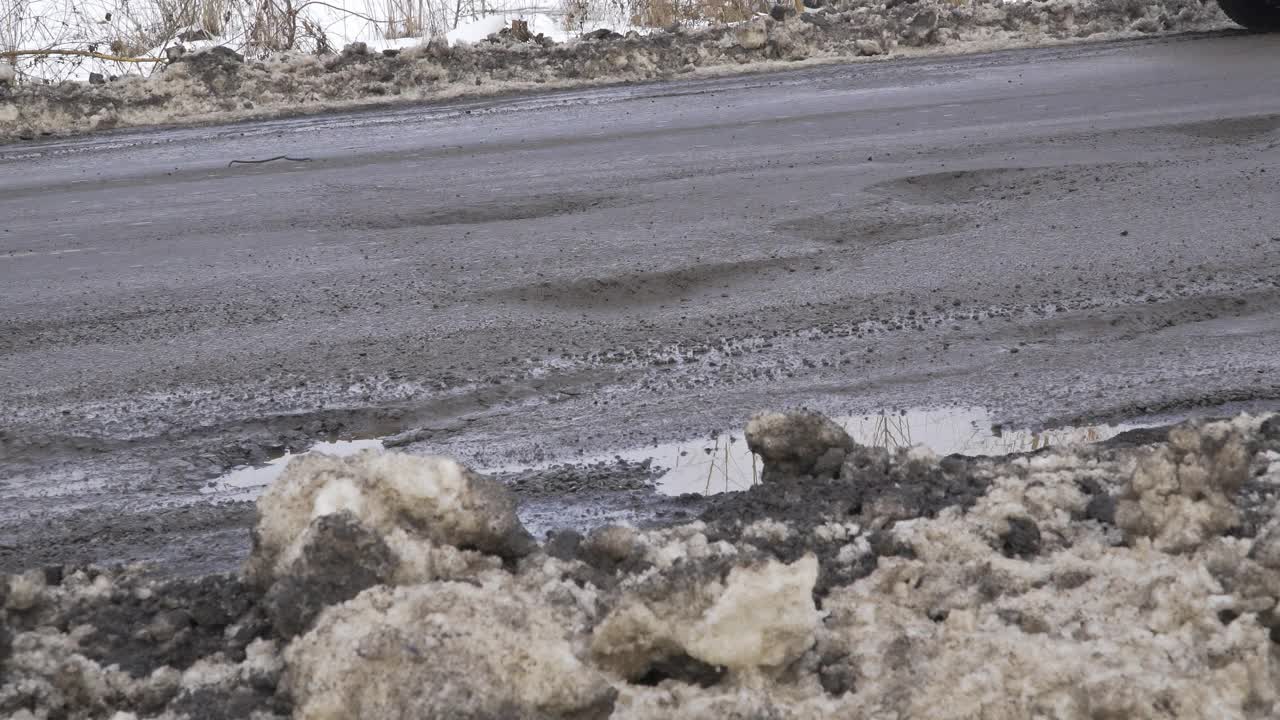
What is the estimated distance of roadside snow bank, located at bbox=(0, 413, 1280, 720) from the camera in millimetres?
2307

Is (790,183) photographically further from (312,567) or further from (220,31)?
(220,31)

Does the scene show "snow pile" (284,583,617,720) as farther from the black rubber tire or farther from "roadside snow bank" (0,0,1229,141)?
the black rubber tire

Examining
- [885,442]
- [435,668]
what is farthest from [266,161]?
[435,668]

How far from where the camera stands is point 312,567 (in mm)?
2619

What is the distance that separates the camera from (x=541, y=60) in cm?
1302

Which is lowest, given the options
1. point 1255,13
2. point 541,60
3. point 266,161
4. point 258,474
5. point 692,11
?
point 258,474

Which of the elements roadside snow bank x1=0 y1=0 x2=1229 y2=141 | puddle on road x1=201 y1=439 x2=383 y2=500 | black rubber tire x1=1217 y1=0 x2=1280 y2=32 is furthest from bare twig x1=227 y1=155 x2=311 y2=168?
black rubber tire x1=1217 y1=0 x2=1280 y2=32

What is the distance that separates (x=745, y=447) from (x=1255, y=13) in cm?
1096

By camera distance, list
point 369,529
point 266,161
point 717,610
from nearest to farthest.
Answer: point 717,610 → point 369,529 → point 266,161

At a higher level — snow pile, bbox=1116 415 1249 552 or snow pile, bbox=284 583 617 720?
snow pile, bbox=1116 415 1249 552

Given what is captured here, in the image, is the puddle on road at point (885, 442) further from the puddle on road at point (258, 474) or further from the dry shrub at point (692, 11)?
the dry shrub at point (692, 11)

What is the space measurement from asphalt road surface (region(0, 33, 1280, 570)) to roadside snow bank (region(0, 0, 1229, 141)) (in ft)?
8.17

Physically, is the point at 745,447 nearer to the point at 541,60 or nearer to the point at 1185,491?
the point at 1185,491

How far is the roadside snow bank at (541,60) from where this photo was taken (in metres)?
12.1
